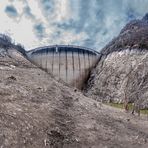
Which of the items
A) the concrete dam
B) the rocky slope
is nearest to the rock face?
the concrete dam

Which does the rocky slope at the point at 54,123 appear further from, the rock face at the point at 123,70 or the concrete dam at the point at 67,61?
the concrete dam at the point at 67,61

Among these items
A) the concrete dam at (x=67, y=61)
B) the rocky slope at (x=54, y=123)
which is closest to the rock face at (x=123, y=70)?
the concrete dam at (x=67, y=61)

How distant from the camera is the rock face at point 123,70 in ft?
81.7

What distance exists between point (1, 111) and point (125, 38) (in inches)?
1008

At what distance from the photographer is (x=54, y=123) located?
1128 cm

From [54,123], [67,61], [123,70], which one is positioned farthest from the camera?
[67,61]

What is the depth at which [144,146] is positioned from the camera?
444 inches

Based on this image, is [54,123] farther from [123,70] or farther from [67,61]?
[67,61]

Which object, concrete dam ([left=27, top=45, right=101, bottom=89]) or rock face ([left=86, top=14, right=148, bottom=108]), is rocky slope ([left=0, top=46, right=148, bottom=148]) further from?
concrete dam ([left=27, top=45, right=101, bottom=89])

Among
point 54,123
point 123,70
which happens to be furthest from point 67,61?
Result: point 54,123

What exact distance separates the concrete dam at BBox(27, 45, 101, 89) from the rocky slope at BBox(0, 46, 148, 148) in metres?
17.7

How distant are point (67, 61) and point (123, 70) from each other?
8271mm

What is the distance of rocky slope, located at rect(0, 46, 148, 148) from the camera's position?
32.1 feet

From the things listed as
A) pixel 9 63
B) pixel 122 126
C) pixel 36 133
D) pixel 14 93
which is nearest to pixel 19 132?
pixel 36 133
